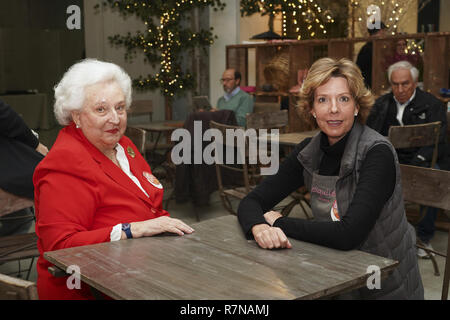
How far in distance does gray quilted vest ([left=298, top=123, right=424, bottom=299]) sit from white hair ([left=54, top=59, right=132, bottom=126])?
0.96 m

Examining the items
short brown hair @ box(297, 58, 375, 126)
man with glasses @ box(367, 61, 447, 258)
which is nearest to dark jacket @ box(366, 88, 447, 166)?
man with glasses @ box(367, 61, 447, 258)

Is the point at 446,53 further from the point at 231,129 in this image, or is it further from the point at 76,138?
the point at 76,138

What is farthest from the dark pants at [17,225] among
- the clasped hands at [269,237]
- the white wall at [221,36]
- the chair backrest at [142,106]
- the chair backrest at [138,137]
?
the white wall at [221,36]

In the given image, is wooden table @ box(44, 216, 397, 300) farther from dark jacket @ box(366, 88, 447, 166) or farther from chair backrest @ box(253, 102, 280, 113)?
chair backrest @ box(253, 102, 280, 113)

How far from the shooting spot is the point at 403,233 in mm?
2027

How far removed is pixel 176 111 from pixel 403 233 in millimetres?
7401

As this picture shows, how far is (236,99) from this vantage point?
253 inches

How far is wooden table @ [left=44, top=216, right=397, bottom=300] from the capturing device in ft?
4.69

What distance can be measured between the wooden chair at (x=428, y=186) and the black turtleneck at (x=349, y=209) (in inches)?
26.1

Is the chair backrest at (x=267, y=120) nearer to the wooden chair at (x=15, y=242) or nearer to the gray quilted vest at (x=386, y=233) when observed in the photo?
the wooden chair at (x=15, y=242)

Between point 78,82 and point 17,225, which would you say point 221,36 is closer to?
point 17,225

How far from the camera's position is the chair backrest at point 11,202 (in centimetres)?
291

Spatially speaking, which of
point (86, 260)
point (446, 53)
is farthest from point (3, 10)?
point (86, 260)

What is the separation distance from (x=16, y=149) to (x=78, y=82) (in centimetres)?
137
